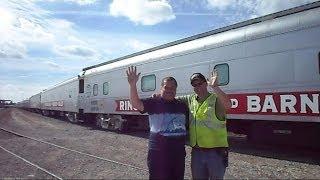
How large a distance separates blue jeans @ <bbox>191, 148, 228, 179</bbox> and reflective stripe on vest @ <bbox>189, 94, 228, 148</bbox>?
8 cm

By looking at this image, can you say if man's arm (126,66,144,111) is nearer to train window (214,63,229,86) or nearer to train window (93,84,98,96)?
train window (214,63,229,86)

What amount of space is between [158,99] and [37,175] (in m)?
5.89

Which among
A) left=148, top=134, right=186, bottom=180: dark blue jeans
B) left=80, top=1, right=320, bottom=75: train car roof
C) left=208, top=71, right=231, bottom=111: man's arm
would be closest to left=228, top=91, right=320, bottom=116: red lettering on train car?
left=80, top=1, right=320, bottom=75: train car roof

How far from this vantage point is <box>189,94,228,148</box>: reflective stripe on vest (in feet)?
15.4

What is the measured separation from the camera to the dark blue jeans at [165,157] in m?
4.68

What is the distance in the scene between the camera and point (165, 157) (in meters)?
4.68

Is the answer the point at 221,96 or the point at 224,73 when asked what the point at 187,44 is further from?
the point at 221,96

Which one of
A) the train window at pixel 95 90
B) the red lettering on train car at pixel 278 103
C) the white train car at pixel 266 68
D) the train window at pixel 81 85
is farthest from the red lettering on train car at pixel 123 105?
the red lettering on train car at pixel 278 103

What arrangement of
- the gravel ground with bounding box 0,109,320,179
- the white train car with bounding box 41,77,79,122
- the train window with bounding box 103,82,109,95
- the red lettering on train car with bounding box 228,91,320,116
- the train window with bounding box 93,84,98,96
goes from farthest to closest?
the white train car with bounding box 41,77,79,122, the train window with bounding box 93,84,98,96, the train window with bounding box 103,82,109,95, the red lettering on train car with bounding box 228,91,320,116, the gravel ground with bounding box 0,109,320,179

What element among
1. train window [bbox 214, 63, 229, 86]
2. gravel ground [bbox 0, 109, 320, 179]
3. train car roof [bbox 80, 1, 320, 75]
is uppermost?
train car roof [bbox 80, 1, 320, 75]

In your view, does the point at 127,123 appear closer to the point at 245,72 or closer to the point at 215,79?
the point at 245,72

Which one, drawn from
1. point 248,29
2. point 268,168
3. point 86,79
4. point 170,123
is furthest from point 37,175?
point 86,79

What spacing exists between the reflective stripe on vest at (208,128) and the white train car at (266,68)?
18.6 feet

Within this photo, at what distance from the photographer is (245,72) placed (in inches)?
447
